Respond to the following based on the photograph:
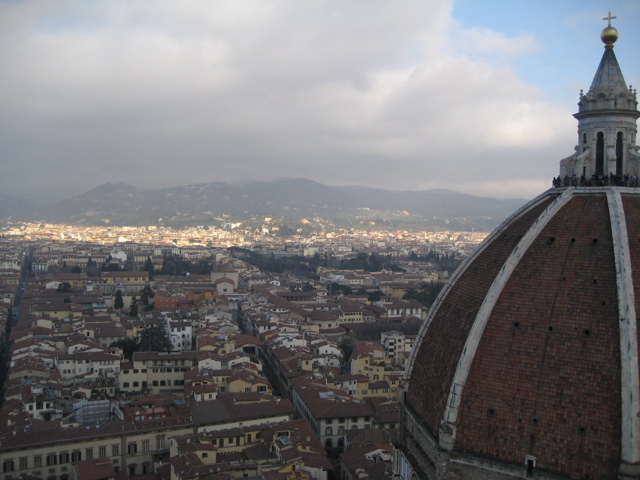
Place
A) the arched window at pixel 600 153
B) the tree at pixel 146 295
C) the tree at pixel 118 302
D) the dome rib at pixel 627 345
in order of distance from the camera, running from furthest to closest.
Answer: the tree at pixel 146 295 < the tree at pixel 118 302 < the arched window at pixel 600 153 < the dome rib at pixel 627 345

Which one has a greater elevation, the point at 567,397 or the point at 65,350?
the point at 567,397

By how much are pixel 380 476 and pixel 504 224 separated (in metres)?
11.3

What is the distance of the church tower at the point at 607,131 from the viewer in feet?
26.8

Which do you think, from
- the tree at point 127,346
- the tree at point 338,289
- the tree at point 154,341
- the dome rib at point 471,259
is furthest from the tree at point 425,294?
the dome rib at point 471,259

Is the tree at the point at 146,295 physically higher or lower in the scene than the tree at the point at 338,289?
higher

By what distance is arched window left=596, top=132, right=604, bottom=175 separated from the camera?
8297mm

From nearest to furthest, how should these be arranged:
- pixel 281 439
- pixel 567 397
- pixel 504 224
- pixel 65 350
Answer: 1. pixel 567 397
2. pixel 504 224
3. pixel 281 439
4. pixel 65 350

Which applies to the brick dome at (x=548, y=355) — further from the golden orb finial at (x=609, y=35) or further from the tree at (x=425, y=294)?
the tree at (x=425, y=294)

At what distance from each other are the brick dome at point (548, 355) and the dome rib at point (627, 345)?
11mm

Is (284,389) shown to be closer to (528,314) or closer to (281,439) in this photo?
(281,439)

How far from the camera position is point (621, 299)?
6699mm

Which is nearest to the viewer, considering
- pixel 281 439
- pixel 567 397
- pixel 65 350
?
pixel 567 397

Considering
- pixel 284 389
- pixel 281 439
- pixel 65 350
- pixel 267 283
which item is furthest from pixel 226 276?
pixel 281 439

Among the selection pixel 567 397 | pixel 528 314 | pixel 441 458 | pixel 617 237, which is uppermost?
pixel 617 237
